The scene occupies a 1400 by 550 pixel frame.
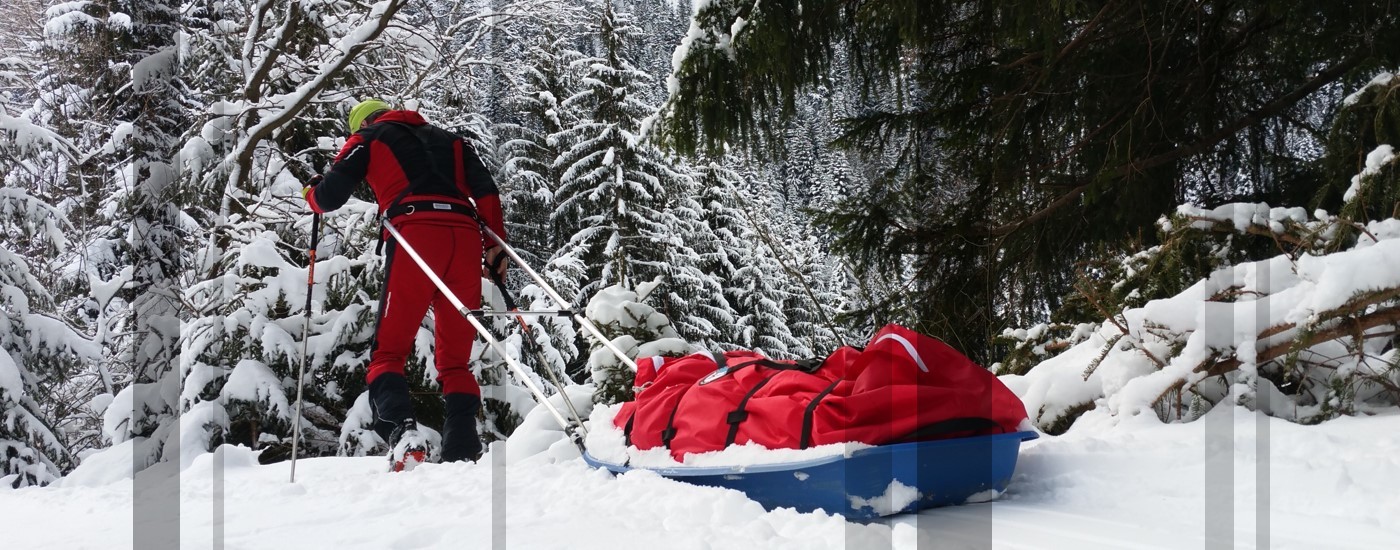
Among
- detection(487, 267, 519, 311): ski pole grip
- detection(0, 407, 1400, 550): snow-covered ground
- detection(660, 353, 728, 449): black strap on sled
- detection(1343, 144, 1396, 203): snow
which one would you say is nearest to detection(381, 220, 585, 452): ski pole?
detection(487, 267, 519, 311): ski pole grip

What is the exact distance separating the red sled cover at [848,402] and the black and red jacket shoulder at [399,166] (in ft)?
6.21

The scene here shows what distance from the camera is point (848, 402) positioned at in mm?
2133

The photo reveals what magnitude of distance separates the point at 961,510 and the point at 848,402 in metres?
0.47

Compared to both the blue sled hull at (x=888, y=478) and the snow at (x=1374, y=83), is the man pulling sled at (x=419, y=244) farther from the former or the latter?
the snow at (x=1374, y=83)

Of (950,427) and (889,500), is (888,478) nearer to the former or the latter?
(889,500)

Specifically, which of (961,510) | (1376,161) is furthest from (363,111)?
(1376,161)

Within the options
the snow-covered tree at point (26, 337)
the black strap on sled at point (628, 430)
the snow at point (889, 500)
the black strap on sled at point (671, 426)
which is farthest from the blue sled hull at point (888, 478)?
the snow-covered tree at point (26, 337)

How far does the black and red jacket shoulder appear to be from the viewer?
3785mm

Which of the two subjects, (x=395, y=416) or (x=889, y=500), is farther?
(x=395, y=416)

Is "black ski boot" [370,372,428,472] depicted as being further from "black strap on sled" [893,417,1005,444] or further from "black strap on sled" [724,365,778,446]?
"black strap on sled" [893,417,1005,444]

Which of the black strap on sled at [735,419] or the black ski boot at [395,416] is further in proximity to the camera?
the black ski boot at [395,416]

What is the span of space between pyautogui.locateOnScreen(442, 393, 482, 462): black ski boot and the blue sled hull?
1944 millimetres

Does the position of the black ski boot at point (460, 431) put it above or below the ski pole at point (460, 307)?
below

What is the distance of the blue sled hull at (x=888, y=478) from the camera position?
2.08 meters
